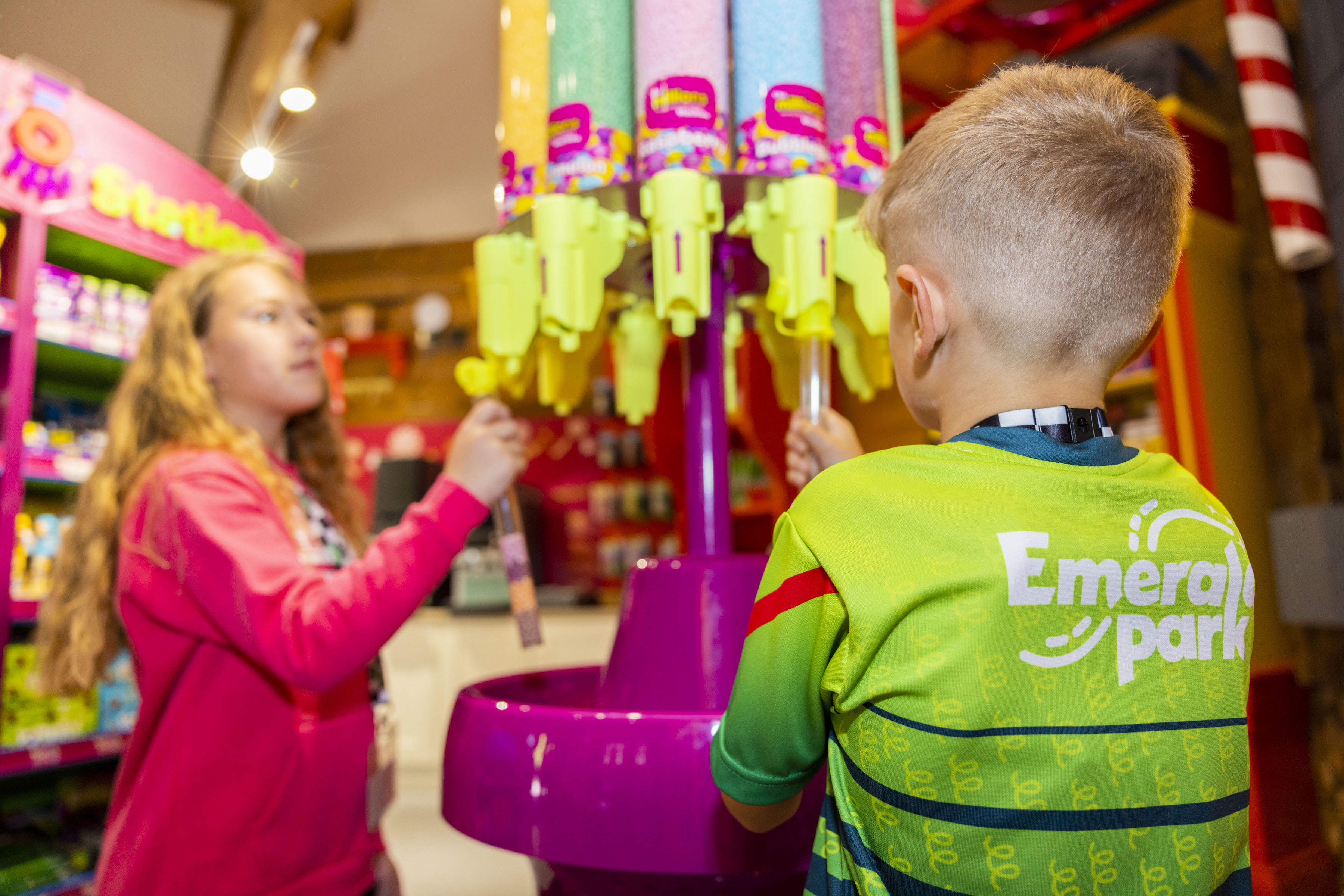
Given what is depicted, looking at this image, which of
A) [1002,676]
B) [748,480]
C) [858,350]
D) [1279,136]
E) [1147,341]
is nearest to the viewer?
[1002,676]

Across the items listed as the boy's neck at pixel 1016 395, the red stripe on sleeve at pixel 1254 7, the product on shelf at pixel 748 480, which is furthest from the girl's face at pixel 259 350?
the product on shelf at pixel 748 480

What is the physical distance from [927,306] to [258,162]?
108 cm

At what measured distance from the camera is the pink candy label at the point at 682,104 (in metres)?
0.71

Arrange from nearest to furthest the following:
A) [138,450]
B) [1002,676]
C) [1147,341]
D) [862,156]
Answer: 1. [1002,676]
2. [1147,341]
3. [862,156]
4. [138,450]

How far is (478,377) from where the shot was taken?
0.79 m

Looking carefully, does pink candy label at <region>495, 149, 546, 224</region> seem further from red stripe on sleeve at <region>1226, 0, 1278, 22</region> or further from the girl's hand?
red stripe on sleeve at <region>1226, 0, 1278, 22</region>

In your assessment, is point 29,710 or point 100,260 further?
point 100,260

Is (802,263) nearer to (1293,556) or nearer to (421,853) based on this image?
(1293,556)

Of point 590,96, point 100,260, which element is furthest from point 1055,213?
point 100,260

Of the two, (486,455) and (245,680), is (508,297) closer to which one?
(486,455)

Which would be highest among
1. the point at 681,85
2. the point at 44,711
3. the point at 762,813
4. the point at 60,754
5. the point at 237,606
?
the point at 681,85

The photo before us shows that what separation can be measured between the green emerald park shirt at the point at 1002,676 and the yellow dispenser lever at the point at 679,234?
0.25 metres

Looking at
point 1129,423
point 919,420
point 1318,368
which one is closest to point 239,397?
point 919,420

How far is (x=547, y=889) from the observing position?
68cm
